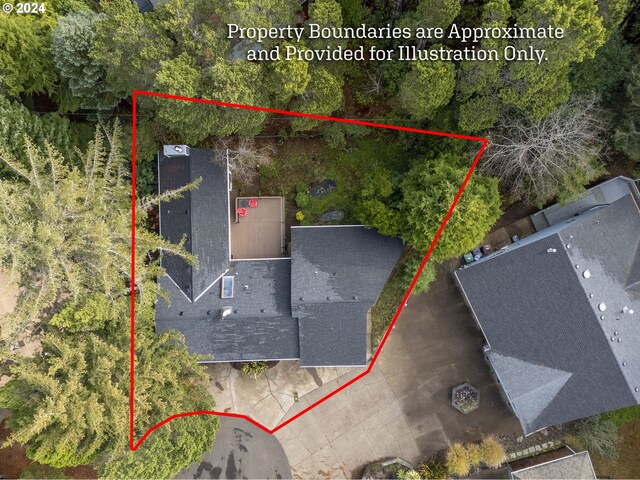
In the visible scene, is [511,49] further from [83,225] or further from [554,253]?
[83,225]

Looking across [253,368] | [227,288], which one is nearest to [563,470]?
[253,368]

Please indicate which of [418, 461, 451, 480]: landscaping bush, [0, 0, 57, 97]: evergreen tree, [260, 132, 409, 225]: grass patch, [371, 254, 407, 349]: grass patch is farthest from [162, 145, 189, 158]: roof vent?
[418, 461, 451, 480]: landscaping bush

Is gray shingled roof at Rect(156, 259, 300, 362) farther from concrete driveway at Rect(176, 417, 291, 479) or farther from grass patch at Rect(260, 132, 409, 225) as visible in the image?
concrete driveway at Rect(176, 417, 291, 479)

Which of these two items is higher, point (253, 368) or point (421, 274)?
point (421, 274)

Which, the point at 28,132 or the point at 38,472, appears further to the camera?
the point at 38,472

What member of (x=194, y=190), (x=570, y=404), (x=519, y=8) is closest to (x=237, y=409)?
(x=194, y=190)

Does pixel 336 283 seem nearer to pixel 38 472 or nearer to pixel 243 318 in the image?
pixel 243 318
